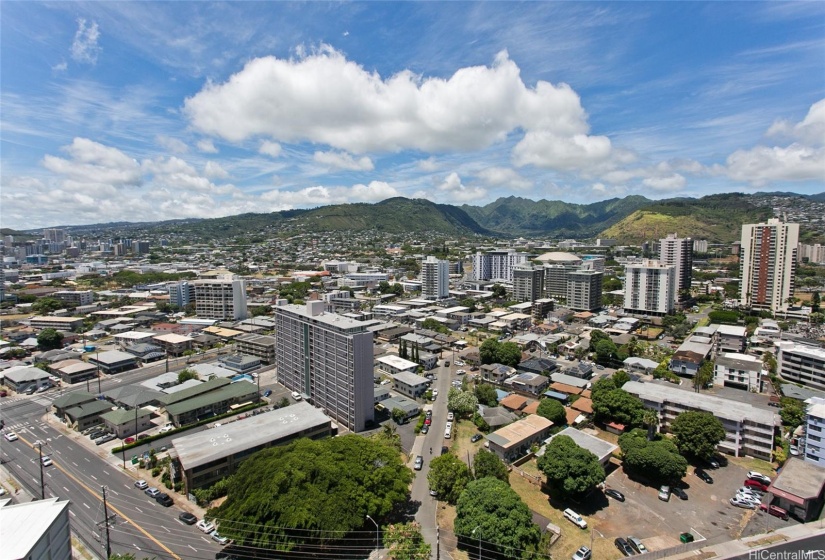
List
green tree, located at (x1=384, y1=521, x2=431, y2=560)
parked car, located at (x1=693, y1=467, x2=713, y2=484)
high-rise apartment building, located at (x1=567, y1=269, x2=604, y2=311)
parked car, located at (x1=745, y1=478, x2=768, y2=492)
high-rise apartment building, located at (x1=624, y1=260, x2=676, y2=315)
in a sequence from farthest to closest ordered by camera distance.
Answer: high-rise apartment building, located at (x1=567, y1=269, x2=604, y2=311)
high-rise apartment building, located at (x1=624, y1=260, x2=676, y2=315)
parked car, located at (x1=693, y1=467, x2=713, y2=484)
parked car, located at (x1=745, y1=478, x2=768, y2=492)
green tree, located at (x1=384, y1=521, x2=431, y2=560)

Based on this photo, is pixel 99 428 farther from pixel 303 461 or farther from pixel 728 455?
pixel 728 455

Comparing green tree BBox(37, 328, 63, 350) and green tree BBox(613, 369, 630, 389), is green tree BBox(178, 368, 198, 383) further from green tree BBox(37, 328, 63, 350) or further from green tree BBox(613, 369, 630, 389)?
green tree BBox(613, 369, 630, 389)

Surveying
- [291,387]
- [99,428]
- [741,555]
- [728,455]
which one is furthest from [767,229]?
[99,428]

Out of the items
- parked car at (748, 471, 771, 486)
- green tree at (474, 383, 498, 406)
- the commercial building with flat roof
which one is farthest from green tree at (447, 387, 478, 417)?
parked car at (748, 471, 771, 486)

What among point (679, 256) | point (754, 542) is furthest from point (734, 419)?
point (679, 256)

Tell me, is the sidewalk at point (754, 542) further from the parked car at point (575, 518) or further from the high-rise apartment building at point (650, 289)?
the high-rise apartment building at point (650, 289)

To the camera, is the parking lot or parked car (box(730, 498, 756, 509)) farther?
parked car (box(730, 498, 756, 509))
